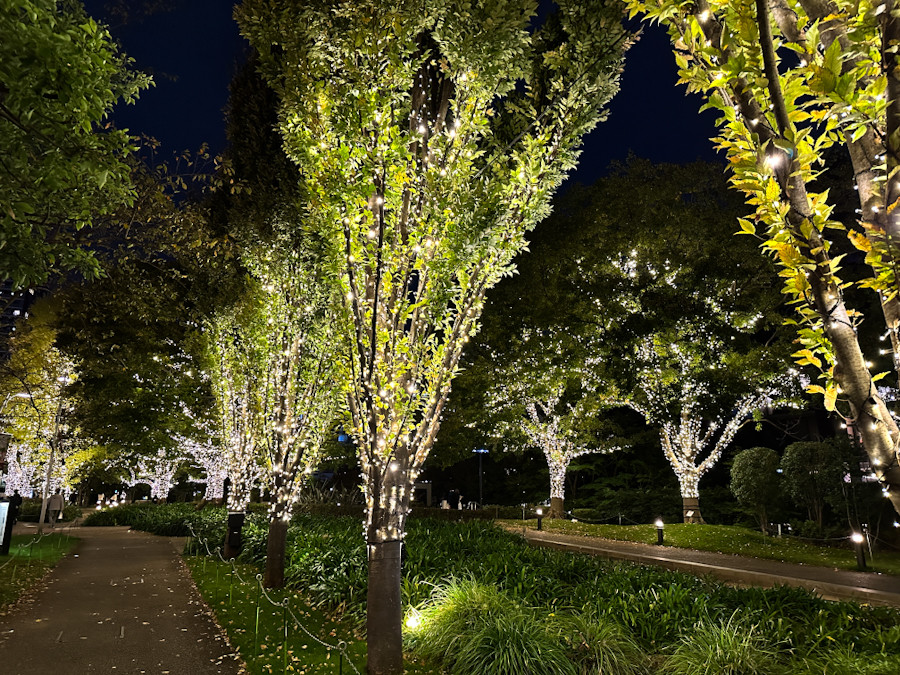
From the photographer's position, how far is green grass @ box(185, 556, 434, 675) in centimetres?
607

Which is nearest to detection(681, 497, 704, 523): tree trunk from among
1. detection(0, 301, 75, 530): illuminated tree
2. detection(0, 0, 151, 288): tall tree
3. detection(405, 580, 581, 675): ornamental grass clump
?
detection(405, 580, 581, 675): ornamental grass clump

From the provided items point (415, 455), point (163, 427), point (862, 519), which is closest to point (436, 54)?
point (415, 455)

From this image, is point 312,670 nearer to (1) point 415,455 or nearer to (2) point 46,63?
(1) point 415,455

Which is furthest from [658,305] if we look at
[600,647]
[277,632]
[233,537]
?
[277,632]

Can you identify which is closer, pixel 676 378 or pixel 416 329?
pixel 416 329

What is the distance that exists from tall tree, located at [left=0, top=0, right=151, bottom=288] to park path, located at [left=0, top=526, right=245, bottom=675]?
4.87m

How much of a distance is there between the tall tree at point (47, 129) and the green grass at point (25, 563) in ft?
25.7

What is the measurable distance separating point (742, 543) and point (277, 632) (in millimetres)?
13867

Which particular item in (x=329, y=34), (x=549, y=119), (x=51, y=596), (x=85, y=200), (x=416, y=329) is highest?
(x=329, y=34)

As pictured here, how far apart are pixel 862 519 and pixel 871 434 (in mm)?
18279

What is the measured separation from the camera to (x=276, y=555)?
10.1 metres

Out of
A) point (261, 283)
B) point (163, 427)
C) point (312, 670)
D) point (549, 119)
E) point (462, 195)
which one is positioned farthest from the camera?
point (163, 427)

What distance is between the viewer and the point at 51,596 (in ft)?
33.1

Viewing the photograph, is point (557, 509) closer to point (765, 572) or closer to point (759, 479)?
point (759, 479)
